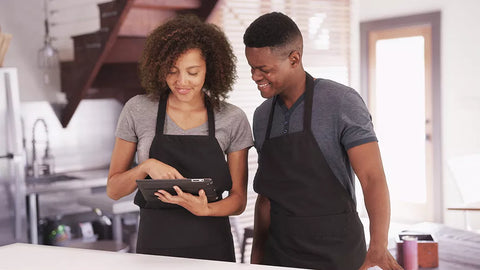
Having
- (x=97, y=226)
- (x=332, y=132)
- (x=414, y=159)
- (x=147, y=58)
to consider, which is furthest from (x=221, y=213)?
(x=414, y=159)

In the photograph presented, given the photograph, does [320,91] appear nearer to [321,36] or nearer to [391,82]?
[321,36]

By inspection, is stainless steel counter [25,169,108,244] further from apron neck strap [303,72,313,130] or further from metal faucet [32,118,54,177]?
apron neck strap [303,72,313,130]

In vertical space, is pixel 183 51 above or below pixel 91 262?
above

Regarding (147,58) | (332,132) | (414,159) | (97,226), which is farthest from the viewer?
(414,159)

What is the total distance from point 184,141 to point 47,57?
3.57 meters

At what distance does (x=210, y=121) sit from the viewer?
1.97 metres

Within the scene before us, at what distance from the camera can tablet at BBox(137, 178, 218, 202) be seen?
1739mm

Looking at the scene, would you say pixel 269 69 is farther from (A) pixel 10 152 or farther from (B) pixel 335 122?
(A) pixel 10 152

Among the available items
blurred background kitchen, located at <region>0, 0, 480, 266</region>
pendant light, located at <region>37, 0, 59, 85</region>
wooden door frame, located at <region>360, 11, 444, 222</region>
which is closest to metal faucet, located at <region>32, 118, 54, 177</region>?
blurred background kitchen, located at <region>0, 0, 480, 266</region>

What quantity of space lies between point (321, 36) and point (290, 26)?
347 cm

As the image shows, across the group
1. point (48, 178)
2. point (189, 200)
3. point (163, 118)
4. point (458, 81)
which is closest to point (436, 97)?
point (458, 81)

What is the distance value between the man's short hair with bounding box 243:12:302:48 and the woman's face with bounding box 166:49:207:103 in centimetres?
17

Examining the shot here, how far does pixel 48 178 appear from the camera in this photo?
4.92 m

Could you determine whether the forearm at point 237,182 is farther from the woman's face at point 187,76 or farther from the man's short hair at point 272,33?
the man's short hair at point 272,33
